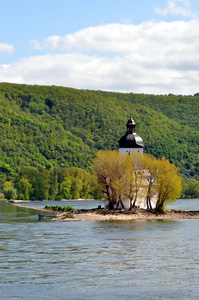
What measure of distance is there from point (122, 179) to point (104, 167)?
10.9 ft

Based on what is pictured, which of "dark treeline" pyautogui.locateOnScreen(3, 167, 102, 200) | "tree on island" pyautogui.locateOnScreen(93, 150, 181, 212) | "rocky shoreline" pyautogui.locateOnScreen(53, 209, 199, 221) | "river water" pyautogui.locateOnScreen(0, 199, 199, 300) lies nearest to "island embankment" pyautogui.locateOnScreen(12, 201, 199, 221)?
"rocky shoreline" pyautogui.locateOnScreen(53, 209, 199, 221)

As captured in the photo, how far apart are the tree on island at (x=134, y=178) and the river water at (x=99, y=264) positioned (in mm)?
25375

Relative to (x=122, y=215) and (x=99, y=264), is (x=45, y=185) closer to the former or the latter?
(x=122, y=215)

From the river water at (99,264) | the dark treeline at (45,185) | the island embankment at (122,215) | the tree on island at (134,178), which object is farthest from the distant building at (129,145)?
the dark treeline at (45,185)

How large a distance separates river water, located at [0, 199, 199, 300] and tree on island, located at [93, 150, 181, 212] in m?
25.4

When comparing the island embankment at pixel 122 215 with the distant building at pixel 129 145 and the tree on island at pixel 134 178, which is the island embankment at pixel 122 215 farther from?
the distant building at pixel 129 145

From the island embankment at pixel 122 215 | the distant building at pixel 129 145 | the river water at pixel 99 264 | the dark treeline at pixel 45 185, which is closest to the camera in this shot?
the river water at pixel 99 264

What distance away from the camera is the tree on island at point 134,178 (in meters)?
91.1

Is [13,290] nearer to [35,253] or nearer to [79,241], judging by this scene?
[35,253]

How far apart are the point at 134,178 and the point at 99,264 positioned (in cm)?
5071

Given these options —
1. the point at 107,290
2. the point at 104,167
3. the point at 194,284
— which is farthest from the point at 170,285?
the point at 104,167

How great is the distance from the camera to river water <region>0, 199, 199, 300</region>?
33781mm

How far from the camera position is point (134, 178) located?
303ft

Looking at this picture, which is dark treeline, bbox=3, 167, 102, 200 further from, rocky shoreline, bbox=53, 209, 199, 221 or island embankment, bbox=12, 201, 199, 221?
rocky shoreline, bbox=53, 209, 199, 221
